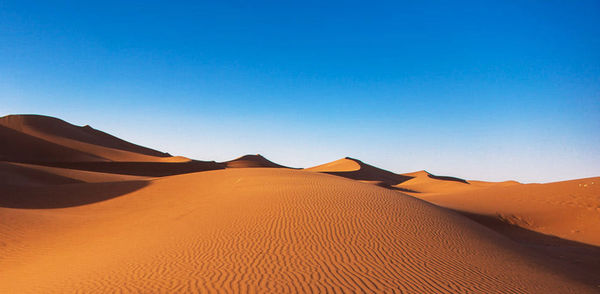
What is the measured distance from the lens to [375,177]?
59.7m

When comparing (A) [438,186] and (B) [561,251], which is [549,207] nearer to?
(B) [561,251]

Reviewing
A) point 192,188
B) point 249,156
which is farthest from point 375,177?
point 192,188

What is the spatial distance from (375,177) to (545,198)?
40.7m

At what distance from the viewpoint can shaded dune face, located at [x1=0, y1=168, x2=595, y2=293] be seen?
5676mm

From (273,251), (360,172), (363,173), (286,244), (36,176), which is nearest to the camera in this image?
(273,251)

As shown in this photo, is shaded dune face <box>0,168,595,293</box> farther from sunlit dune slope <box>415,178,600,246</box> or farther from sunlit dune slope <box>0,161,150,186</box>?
sunlit dune slope <box>0,161,150,186</box>

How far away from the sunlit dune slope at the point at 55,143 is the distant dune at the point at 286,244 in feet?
96.6

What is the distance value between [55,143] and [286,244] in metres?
54.1

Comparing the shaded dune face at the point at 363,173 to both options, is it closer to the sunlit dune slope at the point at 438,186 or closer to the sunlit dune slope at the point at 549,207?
the sunlit dune slope at the point at 438,186

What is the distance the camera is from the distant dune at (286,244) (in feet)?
19.0

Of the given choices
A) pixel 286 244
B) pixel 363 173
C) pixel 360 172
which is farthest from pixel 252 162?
pixel 286 244

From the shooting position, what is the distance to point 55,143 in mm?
46969

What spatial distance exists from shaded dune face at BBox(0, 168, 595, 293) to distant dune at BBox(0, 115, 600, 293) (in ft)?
0.13

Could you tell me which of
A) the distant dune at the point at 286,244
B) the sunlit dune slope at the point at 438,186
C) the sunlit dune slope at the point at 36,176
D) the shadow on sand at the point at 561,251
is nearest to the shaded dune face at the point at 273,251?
the distant dune at the point at 286,244
